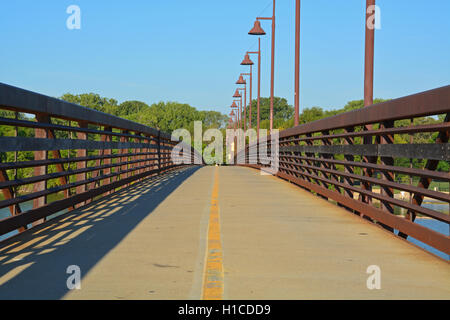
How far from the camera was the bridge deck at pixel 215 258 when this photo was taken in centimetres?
473

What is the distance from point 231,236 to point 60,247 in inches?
85.1

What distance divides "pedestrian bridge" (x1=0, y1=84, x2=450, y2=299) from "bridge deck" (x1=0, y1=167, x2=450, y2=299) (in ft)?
0.06

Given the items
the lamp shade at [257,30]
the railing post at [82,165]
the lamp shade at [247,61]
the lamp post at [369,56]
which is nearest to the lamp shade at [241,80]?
the lamp shade at [247,61]

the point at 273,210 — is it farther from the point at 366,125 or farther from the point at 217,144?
the point at 217,144

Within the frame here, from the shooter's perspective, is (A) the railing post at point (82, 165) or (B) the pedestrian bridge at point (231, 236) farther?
(A) the railing post at point (82, 165)

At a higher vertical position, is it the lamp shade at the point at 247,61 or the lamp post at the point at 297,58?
the lamp shade at the point at 247,61

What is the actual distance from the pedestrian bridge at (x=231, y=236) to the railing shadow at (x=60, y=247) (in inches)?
0.7

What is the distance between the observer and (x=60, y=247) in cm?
666

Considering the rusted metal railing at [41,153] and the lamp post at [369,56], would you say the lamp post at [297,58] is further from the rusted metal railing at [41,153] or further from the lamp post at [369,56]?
the rusted metal railing at [41,153]

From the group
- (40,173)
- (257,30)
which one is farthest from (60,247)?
(257,30)

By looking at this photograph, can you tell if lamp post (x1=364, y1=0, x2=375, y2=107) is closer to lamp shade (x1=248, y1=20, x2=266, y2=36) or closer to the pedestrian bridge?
the pedestrian bridge

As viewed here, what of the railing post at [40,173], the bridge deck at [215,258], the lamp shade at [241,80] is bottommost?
the bridge deck at [215,258]

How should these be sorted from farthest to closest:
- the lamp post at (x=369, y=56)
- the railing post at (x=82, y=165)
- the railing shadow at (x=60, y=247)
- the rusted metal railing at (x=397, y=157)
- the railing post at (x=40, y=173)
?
1. the lamp post at (x=369, y=56)
2. the railing post at (x=82, y=165)
3. the railing post at (x=40, y=173)
4. the rusted metal railing at (x=397, y=157)
5. the railing shadow at (x=60, y=247)

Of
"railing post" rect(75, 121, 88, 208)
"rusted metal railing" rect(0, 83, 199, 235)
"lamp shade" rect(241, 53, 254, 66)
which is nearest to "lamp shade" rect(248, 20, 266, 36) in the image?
"lamp shade" rect(241, 53, 254, 66)
